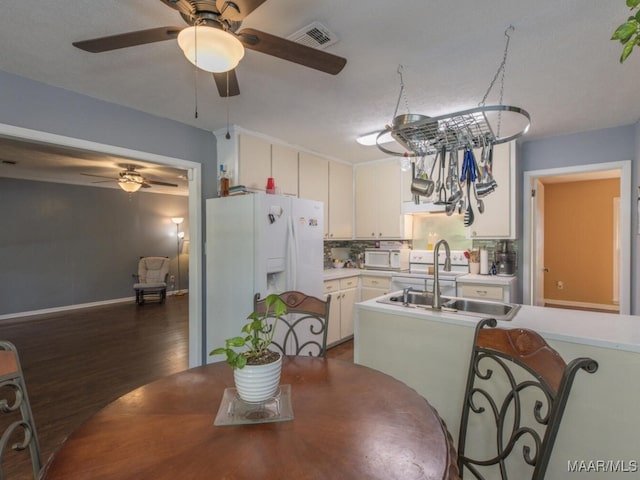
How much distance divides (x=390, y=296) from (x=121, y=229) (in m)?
6.65

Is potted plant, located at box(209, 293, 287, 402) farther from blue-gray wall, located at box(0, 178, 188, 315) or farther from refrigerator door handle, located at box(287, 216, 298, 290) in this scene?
blue-gray wall, located at box(0, 178, 188, 315)

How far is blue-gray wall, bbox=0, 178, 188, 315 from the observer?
5.72 meters

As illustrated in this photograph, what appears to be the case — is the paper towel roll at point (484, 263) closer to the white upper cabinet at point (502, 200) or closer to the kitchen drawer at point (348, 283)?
the white upper cabinet at point (502, 200)

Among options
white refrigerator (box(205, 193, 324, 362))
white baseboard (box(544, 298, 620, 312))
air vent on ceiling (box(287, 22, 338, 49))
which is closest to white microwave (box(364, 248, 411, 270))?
white refrigerator (box(205, 193, 324, 362))

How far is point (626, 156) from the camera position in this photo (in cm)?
315

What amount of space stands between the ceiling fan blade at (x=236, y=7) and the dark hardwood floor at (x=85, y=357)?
6.35 feet

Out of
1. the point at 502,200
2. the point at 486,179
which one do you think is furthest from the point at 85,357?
the point at 502,200

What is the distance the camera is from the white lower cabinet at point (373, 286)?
412 centimetres

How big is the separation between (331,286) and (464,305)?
1798mm

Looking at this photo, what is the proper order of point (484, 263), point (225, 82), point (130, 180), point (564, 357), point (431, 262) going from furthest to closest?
point (130, 180), point (431, 262), point (484, 263), point (225, 82), point (564, 357)

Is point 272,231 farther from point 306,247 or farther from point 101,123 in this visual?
point 101,123

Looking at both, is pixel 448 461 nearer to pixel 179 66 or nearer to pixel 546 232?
pixel 179 66

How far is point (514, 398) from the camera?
3.91 feet

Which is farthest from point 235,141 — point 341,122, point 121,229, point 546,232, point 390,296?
point 546,232
